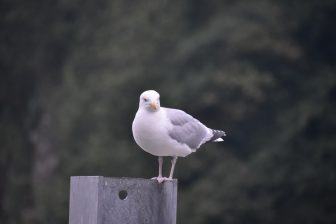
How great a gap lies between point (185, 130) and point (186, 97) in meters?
11.3

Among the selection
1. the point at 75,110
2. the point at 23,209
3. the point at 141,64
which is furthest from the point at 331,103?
the point at 23,209

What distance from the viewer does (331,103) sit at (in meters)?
18.7

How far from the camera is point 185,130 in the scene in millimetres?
7133

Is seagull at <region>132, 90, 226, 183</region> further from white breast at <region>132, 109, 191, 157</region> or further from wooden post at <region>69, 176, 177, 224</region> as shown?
wooden post at <region>69, 176, 177, 224</region>

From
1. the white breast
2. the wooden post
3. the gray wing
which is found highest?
the gray wing

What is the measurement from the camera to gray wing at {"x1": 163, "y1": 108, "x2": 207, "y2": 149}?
22.8ft

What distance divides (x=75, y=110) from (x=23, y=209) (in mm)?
3027

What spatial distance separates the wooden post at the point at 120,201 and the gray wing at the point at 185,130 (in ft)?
2.67

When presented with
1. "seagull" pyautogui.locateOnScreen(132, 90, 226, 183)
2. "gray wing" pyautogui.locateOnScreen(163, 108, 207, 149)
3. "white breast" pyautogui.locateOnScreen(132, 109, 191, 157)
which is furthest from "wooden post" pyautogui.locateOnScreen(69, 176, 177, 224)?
"gray wing" pyautogui.locateOnScreen(163, 108, 207, 149)

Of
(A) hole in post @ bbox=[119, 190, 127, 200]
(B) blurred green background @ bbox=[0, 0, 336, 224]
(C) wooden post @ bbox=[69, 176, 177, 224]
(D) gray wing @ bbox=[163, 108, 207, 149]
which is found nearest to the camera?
(C) wooden post @ bbox=[69, 176, 177, 224]

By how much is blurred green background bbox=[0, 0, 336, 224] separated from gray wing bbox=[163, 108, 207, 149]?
1043 centimetres

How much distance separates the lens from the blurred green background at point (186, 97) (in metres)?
18.2

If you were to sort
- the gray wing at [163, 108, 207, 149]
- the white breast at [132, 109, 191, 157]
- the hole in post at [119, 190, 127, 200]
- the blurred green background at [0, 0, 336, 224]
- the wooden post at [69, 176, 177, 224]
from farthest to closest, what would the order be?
1. the blurred green background at [0, 0, 336, 224]
2. the gray wing at [163, 108, 207, 149]
3. the white breast at [132, 109, 191, 157]
4. the hole in post at [119, 190, 127, 200]
5. the wooden post at [69, 176, 177, 224]

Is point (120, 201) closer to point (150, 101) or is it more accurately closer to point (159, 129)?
point (159, 129)
